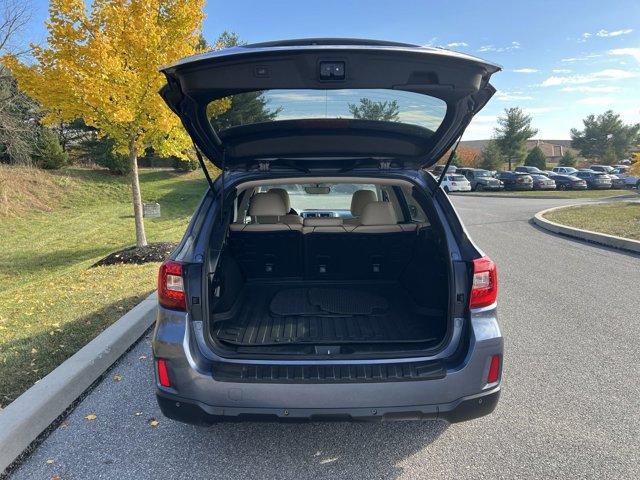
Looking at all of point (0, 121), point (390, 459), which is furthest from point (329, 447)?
point (0, 121)

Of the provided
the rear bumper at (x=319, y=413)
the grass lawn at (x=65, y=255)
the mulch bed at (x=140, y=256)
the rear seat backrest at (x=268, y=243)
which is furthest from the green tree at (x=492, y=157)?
the rear bumper at (x=319, y=413)

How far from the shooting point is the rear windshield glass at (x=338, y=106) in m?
2.51

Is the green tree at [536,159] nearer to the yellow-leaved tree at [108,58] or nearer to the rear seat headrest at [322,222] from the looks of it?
the yellow-leaved tree at [108,58]

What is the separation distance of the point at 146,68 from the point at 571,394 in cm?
723

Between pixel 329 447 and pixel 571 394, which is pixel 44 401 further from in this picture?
pixel 571 394

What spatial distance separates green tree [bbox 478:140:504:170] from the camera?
45.2 m

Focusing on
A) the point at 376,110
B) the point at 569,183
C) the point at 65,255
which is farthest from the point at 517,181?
the point at 376,110

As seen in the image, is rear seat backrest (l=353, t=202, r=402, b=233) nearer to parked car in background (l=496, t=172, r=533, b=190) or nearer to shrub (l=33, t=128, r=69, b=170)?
shrub (l=33, t=128, r=69, b=170)

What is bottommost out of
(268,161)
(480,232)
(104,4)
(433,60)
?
(480,232)

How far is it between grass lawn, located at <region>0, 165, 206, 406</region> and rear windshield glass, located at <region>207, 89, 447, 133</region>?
2472 millimetres

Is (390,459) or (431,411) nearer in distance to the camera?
(431,411)

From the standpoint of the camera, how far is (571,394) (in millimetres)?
3166

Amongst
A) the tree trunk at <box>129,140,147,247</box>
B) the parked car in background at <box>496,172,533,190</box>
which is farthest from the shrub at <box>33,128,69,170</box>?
the parked car in background at <box>496,172,533,190</box>

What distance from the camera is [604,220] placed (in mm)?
11852
